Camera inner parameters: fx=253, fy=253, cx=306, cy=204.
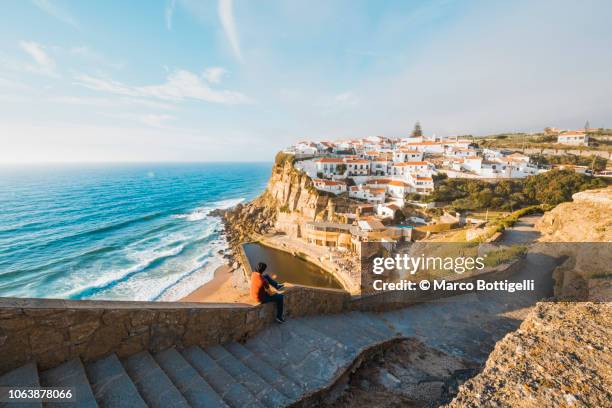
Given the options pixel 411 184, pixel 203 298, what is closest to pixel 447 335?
pixel 203 298

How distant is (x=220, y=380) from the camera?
3498mm

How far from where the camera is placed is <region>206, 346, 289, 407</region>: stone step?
3.26 metres

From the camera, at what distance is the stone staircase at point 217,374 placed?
9.35ft

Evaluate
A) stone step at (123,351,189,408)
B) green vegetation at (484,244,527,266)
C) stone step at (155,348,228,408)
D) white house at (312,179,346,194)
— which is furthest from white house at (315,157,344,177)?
stone step at (123,351,189,408)

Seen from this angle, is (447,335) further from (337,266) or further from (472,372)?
(337,266)

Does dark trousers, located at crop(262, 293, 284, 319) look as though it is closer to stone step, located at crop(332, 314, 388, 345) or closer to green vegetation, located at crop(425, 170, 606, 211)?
stone step, located at crop(332, 314, 388, 345)

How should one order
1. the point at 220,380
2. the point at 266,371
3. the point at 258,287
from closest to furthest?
the point at 220,380, the point at 266,371, the point at 258,287

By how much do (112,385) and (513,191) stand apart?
160 feet

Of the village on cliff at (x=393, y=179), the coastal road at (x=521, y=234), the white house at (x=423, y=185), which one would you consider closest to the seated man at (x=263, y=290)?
the coastal road at (x=521, y=234)

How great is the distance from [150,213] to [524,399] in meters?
53.4

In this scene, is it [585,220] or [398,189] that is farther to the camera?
[398,189]

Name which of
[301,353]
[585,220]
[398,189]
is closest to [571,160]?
[398,189]

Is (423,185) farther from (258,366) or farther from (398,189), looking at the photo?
(258,366)

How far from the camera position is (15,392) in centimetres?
253
